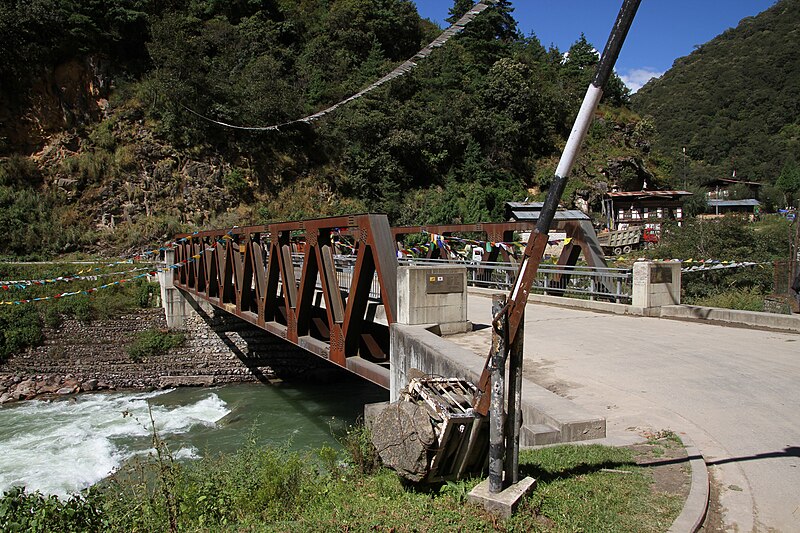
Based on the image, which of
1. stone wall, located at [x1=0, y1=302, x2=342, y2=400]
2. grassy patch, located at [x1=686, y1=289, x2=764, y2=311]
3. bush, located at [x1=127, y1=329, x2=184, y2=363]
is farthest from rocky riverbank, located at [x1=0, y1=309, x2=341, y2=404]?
grassy patch, located at [x1=686, y1=289, x2=764, y2=311]

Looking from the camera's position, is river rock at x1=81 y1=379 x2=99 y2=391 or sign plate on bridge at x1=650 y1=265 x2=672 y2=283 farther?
river rock at x1=81 y1=379 x2=99 y2=391

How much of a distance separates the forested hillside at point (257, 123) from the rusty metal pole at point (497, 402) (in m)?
34.2

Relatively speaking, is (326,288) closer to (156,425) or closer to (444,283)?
(444,283)

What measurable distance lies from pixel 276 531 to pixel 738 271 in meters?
17.5

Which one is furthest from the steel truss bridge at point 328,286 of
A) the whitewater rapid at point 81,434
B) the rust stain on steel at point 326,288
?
the whitewater rapid at point 81,434

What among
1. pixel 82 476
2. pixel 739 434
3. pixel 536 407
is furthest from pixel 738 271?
pixel 82 476

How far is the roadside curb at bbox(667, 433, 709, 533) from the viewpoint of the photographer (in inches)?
153

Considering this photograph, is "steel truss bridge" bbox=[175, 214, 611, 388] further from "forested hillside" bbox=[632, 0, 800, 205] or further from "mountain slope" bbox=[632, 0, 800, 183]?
"mountain slope" bbox=[632, 0, 800, 183]

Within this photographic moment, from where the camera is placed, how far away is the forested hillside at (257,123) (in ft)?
115

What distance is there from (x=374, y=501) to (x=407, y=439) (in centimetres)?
86

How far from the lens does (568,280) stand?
747 inches

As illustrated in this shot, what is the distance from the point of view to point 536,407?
557 centimetres

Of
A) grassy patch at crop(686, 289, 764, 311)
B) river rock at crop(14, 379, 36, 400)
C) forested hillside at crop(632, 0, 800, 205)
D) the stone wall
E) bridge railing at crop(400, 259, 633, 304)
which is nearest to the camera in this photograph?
grassy patch at crop(686, 289, 764, 311)

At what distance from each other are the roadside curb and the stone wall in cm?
1784
